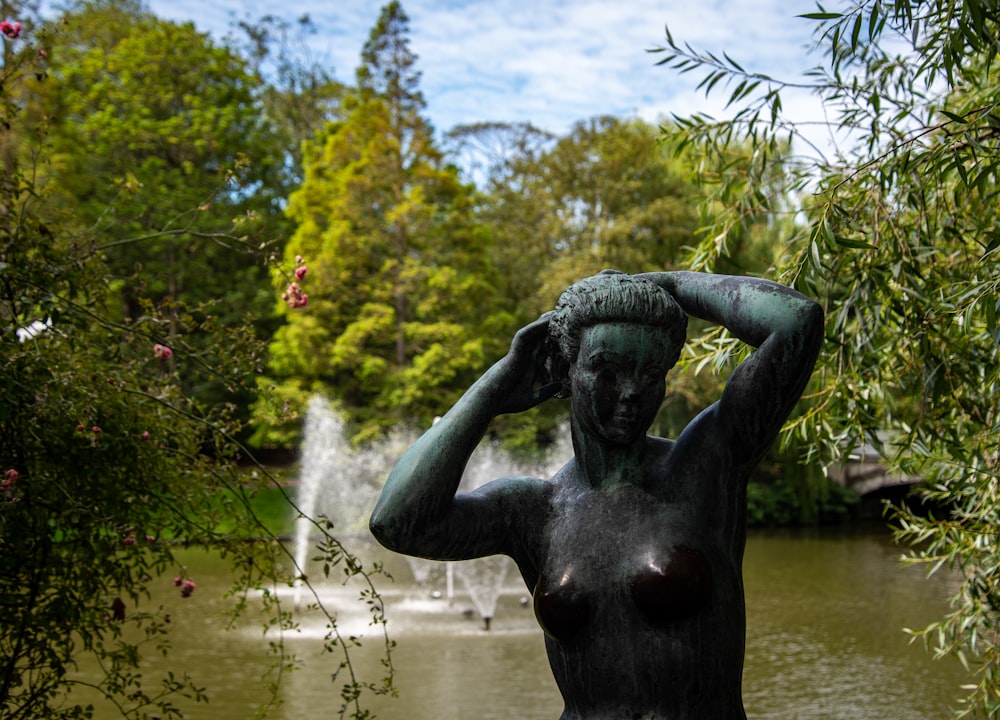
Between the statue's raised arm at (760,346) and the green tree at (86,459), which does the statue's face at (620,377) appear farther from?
the green tree at (86,459)

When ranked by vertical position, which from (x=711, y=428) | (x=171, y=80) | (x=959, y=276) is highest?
(x=171, y=80)

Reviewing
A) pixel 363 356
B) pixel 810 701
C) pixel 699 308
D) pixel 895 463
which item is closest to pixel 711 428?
pixel 699 308

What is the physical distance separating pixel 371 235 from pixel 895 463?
17652 millimetres

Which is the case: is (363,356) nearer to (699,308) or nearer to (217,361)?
(217,361)

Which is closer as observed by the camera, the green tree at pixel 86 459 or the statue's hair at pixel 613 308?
the statue's hair at pixel 613 308

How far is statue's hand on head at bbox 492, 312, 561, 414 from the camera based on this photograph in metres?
2.17

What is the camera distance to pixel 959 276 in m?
4.52

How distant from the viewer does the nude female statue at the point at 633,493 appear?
6.67ft

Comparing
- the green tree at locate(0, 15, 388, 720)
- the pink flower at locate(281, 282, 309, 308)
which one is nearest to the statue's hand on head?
the green tree at locate(0, 15, 388, 720)

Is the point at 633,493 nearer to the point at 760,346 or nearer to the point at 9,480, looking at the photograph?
the point at 760,346

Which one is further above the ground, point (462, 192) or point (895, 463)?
point (462, 192)

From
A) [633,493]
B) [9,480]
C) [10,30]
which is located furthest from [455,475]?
[10,30]

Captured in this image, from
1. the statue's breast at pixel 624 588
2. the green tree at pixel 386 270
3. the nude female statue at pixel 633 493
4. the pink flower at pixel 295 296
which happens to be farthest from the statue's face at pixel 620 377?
the green tree at pixel 386 270

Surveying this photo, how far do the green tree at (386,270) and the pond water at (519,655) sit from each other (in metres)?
6.71
